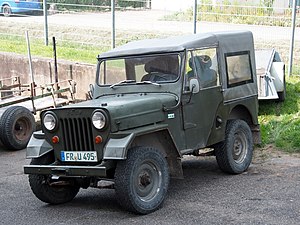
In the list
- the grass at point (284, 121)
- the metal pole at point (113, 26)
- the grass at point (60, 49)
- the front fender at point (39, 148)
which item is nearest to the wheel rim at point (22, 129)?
the grass at point (60, 49)

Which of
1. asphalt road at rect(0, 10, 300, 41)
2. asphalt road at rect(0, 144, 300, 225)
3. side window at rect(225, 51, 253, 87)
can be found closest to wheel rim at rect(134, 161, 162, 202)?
asphalt road at rect(0, 144, 300, 225)

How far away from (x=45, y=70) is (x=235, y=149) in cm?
772

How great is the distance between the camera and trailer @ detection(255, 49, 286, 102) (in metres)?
13.0

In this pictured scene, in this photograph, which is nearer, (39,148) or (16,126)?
(39,148)

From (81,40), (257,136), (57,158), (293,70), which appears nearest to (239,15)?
(293,70)

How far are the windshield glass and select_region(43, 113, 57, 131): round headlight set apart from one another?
4.47ft

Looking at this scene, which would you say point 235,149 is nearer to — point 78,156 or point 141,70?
point 141,70

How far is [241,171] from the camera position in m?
9.91

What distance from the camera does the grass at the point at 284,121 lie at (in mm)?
11523

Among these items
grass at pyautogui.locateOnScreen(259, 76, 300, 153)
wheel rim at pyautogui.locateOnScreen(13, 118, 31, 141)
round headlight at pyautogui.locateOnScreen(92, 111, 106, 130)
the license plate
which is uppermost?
round headlight at pyautogui.locateOnScreen(92, 111, 106, 130)

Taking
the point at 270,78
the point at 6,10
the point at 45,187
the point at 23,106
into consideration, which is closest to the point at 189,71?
the point at 45,187

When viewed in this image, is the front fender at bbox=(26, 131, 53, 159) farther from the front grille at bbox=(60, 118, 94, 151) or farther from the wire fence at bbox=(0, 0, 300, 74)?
the wire fence at bbox=(0, 0, 300, 74)

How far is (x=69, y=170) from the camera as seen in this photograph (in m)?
8.02

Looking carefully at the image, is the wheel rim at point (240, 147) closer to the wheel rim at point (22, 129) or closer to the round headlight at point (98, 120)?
the round headlight at point (98, 120)
